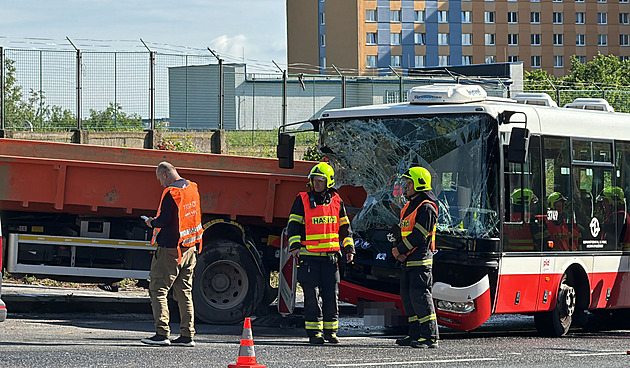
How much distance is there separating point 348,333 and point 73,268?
3456mm

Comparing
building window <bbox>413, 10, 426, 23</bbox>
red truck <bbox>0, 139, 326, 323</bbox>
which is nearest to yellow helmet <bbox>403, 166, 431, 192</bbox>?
red truck <bbox>0, 139, 326, 323</bbox>

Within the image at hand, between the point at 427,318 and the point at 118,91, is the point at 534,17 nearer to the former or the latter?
the point at 118,91

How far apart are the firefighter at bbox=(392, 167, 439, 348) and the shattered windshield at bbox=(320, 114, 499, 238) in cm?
71

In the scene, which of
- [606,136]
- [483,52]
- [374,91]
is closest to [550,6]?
[483,52]

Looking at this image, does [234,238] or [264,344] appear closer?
[264,344]

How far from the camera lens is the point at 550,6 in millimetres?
102312

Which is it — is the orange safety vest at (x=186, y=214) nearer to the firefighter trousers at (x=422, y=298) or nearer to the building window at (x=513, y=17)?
the firefighter trousers at (x=422, y=298)

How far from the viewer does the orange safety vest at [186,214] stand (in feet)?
32.8

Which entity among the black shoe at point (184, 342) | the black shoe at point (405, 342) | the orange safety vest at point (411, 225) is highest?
the orange safety vest at point (411, 225)

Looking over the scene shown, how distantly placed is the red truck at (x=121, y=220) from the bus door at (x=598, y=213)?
134 inches

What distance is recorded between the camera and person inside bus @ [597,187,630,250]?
41.1ft

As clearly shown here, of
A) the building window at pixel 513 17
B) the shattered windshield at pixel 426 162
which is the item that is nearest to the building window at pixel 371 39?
the building window at pixel 513 17

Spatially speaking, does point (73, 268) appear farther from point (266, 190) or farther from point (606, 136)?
point (606, 136)

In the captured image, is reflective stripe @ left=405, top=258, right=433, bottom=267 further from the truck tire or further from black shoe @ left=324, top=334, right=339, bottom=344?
the truck tire
